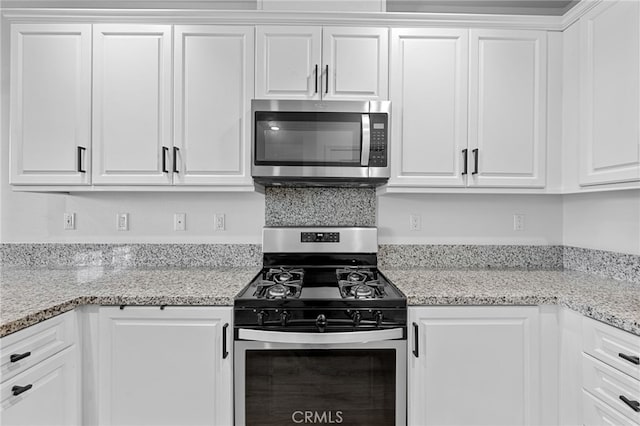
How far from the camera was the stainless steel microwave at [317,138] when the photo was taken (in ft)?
6.11

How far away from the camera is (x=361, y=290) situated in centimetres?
164

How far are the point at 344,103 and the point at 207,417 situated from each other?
1645 millimetres

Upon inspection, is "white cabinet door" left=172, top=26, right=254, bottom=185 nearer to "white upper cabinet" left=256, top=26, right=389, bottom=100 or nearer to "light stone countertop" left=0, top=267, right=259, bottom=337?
"white upper cabinet" left=256, top=26, right=389, bottom=100

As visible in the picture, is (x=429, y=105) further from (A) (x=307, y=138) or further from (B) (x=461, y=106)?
(A) (x=307, y=138)

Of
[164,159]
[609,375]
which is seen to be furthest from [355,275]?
[164,159]

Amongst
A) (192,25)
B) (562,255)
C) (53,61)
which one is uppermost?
(192,25)

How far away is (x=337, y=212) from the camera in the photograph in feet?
7.45

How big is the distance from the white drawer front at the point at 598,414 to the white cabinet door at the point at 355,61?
5.46 feet

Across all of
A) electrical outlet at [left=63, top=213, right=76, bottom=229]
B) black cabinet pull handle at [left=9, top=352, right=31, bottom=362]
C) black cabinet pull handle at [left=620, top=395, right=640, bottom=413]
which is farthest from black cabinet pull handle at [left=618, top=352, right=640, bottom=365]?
electrical outlet at [left=63, top=213, right=76, bottom=229]

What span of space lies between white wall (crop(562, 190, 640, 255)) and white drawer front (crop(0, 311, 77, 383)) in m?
2.72

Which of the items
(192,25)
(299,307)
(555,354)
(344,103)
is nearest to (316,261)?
(299,307)

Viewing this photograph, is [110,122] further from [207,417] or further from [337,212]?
[207,417]

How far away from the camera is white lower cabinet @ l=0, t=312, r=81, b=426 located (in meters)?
1.20

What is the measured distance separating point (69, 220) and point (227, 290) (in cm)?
138
